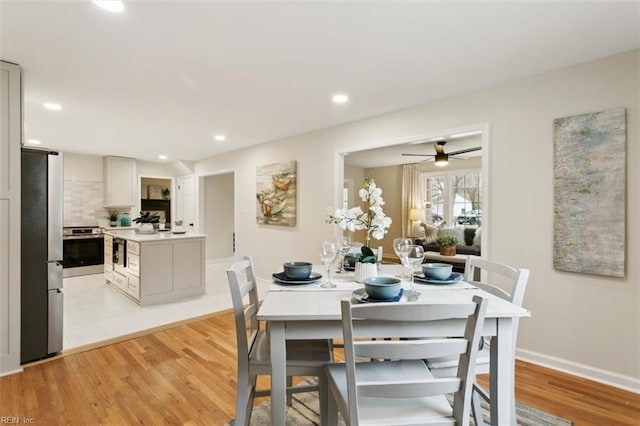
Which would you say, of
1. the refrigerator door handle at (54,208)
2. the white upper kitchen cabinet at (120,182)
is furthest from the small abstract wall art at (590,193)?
the white upper kitchen cabinet at (120,182)

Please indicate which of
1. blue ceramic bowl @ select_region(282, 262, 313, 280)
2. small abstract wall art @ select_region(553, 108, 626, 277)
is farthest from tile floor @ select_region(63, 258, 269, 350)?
small abstract wall art @ select_region(553, 108, 626, 277)

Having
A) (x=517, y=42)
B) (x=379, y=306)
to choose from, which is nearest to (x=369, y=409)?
(x=379, y=306)

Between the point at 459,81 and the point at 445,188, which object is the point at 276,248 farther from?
the point at 445,188

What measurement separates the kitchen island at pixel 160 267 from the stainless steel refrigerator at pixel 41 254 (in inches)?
53.8

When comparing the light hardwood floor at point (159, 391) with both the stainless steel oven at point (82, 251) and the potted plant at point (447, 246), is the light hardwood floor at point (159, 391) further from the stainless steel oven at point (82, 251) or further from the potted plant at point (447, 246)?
the stainless steel oven at point (82, 251)

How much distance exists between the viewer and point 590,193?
92.9 inches

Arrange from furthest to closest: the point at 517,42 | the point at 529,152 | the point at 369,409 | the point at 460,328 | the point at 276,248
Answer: the point at 276,248 → the point at 529,152 → the point at 517,42 → the point at 460,328 → the point at 369,409

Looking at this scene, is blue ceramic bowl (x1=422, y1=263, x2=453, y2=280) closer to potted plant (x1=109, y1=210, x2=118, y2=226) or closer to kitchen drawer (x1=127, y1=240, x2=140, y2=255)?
kitchen drawer (x1=127, y1=240, x2=140, y2=255)

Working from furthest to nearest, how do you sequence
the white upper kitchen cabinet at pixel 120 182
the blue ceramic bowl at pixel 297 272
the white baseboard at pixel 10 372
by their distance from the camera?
the white upper kitchen cabinet at pixel 120 182 < the white baseboard at pixel 10 372 < the blue ceramic bowl at pixel 297 272

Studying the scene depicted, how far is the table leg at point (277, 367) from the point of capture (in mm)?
1332

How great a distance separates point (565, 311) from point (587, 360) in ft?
1.19

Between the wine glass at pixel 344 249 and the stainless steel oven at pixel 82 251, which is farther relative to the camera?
the stainless steel oven at pixel 82 251

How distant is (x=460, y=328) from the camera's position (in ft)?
4.41

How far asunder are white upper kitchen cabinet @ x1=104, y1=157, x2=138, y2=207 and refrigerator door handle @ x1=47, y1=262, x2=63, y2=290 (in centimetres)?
464
